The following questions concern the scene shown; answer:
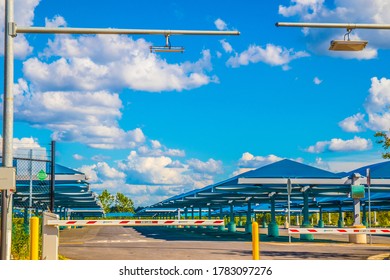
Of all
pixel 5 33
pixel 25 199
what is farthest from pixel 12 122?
pixel 25 199

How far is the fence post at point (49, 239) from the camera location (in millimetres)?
16109

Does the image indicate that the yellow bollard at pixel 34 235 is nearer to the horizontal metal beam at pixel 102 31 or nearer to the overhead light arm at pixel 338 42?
the horizontal metal beam at pixel 102 31

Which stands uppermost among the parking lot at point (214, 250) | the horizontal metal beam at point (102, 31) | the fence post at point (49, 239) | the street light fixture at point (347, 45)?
the horizontal metal beam at point (102, 31)

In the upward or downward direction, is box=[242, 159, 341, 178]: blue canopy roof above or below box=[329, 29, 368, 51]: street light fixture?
below

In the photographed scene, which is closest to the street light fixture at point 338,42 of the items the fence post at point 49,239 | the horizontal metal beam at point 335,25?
the horizontal metal beam at point 335,25

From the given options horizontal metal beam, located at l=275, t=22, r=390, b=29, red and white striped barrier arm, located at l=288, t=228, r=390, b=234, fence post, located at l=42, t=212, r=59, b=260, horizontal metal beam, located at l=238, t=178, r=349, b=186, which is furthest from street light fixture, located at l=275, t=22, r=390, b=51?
horizontal metal beam, located at l=238, t=178, r=349, b=186

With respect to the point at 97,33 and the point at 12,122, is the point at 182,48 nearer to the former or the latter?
the point at 97,33

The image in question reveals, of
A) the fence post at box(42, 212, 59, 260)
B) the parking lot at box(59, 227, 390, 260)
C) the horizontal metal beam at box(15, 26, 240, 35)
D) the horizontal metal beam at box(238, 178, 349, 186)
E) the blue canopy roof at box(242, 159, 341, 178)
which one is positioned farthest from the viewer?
the blue canopy roof at box(242, 159, 341, 178)

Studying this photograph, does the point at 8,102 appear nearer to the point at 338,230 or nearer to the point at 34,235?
the point at 34,235

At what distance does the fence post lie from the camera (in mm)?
16109

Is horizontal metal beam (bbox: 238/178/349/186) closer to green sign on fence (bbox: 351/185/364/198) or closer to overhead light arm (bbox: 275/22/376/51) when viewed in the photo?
green sign on fence (bbox: 351/185/364/198)

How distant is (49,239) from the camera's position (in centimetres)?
1627
